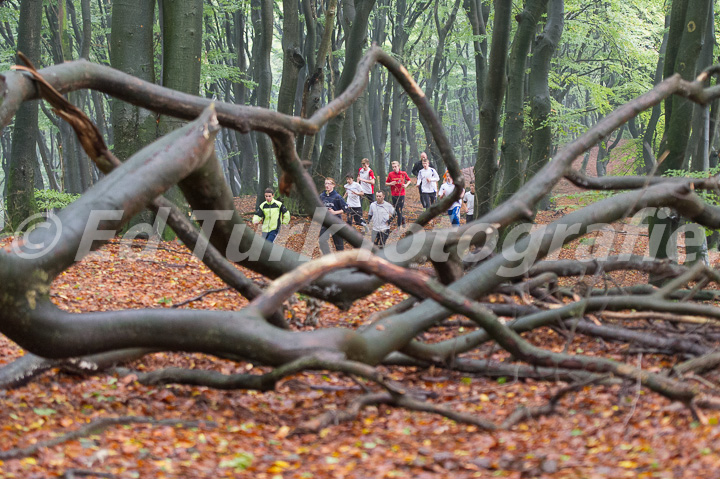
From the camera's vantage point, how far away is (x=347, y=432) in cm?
454

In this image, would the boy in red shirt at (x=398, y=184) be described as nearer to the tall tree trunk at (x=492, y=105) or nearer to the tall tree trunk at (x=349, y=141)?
the tall tree trunk at (x=349, y=141)

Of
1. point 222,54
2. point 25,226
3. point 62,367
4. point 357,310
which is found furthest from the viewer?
point 222,54

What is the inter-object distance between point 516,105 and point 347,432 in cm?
1030

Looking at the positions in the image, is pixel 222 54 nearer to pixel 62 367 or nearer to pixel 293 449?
pixel 62 367

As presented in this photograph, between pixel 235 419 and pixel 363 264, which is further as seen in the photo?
pixel 235 419

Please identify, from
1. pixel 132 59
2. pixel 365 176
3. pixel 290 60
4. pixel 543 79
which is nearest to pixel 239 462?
pixel 132 59

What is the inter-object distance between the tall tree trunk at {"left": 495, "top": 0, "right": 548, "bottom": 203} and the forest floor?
21.7 ft

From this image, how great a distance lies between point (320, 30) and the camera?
28.9 metres

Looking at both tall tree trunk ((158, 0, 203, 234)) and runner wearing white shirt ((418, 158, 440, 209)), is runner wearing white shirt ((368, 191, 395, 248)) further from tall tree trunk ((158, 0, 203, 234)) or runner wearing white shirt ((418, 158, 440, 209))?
runner wearing white shirt ((418, 158, 440, 209))

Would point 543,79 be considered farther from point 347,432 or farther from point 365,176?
point 347,432

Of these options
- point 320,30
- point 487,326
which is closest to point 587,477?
point 487,326

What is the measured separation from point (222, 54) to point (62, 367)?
75.1 feet

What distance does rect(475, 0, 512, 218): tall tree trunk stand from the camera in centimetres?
1189

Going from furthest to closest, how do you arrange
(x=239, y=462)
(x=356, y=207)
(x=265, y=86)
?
(x=265, y=86) → (x=356, y=207) → (x=239, y=462)
